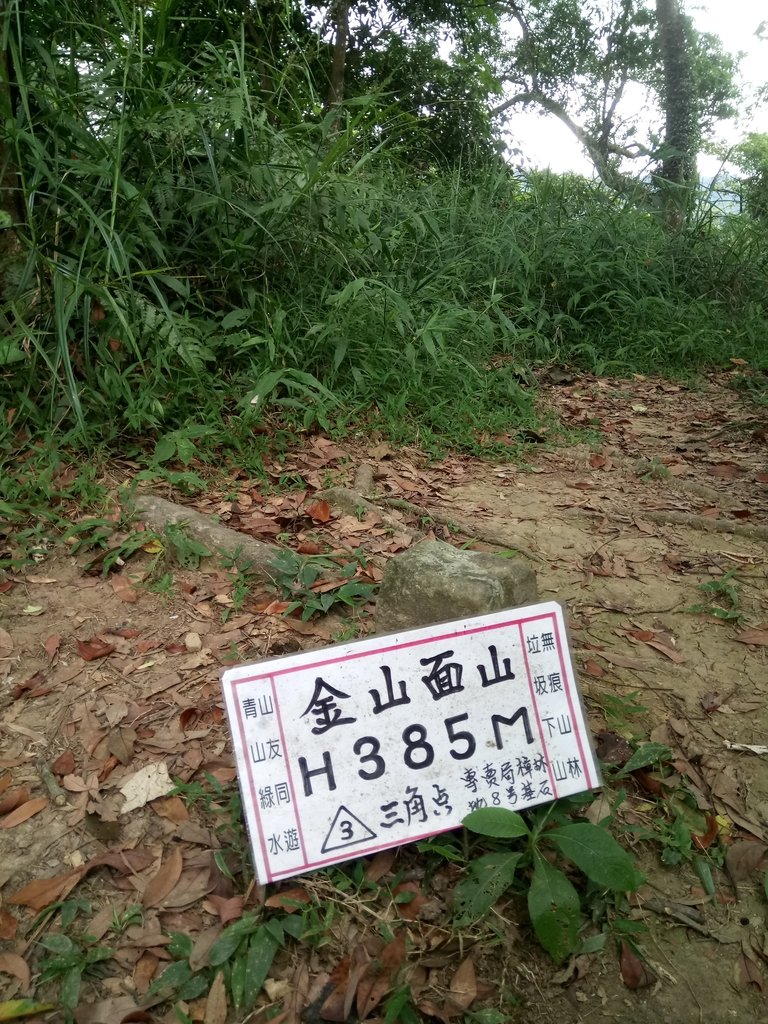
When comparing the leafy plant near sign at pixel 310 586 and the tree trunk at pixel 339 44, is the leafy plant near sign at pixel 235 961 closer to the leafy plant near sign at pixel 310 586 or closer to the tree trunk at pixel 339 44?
the leafy plant near sign at pixel 310 586

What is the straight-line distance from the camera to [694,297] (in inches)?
233

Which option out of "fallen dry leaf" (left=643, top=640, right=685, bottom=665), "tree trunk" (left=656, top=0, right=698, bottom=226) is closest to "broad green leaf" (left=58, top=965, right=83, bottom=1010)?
"fallen dry leaf" (left=643, top=640, right=685, bottom=665)

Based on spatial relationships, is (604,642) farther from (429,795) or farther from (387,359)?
(387,359)

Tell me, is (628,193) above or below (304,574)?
above

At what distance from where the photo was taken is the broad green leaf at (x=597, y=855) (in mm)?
1260

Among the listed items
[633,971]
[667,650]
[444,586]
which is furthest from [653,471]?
[633,971]

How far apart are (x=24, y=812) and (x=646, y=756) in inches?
53.4

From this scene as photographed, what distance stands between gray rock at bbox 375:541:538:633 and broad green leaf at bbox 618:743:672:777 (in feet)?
1.38

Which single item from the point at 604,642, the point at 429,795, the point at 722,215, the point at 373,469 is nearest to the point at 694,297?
the point at 722,215

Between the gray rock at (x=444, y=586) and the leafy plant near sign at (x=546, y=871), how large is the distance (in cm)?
51

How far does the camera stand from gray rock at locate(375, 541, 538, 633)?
1743 millimetres

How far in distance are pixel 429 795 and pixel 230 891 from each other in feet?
1.36

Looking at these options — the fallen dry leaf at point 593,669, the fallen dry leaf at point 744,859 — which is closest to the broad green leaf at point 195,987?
the fallen dry leaf at point 744,859

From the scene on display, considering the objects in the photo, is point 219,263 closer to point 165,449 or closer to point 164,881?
point 165,449
